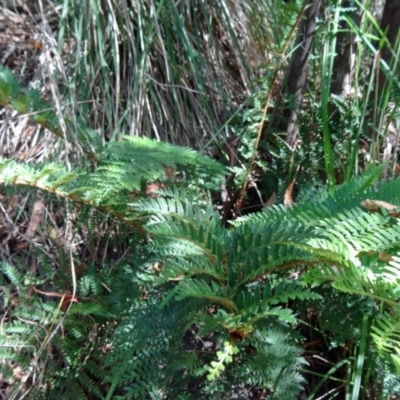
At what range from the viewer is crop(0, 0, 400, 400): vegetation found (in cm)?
120

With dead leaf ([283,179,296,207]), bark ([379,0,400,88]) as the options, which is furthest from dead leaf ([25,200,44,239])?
bark ([379,0,400,88])

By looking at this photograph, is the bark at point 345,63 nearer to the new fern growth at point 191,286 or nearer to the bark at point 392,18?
the bark at point 392,18

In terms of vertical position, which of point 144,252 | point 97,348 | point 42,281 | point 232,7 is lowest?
point 97,348

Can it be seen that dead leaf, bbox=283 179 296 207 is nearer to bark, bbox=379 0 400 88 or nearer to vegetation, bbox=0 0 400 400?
Result: vegetation, bbox=0 0 400 400

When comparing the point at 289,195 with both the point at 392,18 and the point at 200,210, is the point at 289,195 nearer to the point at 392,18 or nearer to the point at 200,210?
the point at 200,210

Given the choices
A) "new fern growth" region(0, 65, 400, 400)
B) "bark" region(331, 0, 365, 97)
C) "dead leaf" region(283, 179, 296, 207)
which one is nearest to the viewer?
"new fern growth" region(0, 65, 400, 400)

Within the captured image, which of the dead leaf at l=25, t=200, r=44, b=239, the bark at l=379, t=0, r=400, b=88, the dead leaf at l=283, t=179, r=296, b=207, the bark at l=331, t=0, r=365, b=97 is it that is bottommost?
the dead leaf at l=25, t=200, r=44, b=239

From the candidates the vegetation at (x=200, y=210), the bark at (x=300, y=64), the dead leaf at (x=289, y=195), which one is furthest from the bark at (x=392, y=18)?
the dead leaf at (x=289, y=195)

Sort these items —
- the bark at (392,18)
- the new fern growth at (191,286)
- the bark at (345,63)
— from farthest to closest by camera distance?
1. the bark at (345,63)
2. the bark at (392,18)
3. the new fern growth at (191,286)

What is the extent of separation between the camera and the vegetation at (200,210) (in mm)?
1200

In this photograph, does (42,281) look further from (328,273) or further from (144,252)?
(328,273)

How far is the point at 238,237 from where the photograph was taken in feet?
Answer: 3.99

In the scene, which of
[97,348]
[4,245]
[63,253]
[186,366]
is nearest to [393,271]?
[186,366]

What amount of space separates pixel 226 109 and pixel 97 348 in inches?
39.4
